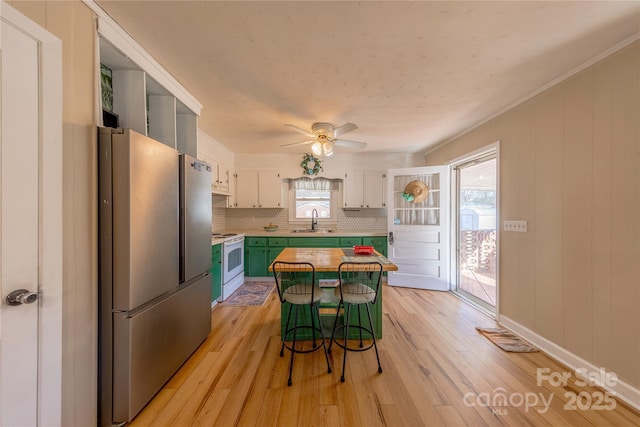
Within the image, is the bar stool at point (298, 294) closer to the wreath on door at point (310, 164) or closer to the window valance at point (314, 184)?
the wreath on door at point (310, 164)

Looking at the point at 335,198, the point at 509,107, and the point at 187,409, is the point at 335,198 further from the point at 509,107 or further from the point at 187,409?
the point at 187,409

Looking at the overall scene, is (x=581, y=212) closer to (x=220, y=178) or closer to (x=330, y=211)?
(x=330, y=211)

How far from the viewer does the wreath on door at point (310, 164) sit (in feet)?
15.4

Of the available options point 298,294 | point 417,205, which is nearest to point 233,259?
point 298,294

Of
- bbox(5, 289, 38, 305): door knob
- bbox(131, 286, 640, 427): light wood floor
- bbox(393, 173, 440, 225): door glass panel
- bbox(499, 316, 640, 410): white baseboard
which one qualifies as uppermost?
bbox(393, 173, 440, 225): door glass panel

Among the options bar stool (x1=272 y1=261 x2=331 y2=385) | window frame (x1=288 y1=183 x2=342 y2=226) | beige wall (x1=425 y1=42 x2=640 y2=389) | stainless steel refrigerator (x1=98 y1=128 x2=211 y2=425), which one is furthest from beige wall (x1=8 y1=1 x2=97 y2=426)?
window frame (x1=288 y1=183 x2=342 y2=226)

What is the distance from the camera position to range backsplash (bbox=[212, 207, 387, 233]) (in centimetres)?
497

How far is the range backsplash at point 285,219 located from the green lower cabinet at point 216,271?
164cm

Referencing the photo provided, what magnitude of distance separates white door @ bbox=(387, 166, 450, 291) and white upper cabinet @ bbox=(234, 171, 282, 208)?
87.8 inches

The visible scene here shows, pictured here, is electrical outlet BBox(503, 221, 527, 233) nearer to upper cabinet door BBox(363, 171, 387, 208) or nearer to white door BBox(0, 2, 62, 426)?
upper cabinet door BBox(363, 171, 387, 208)

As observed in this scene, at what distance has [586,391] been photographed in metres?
1.74

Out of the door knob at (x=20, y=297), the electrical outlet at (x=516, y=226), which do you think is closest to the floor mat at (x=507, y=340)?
the electrical outlet at (x=516, y=226)

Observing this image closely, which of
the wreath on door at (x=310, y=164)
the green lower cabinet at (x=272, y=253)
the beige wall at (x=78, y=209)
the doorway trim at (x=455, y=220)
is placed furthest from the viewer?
the wreath on door at (x=310, y=164)

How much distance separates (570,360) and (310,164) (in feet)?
13.8
